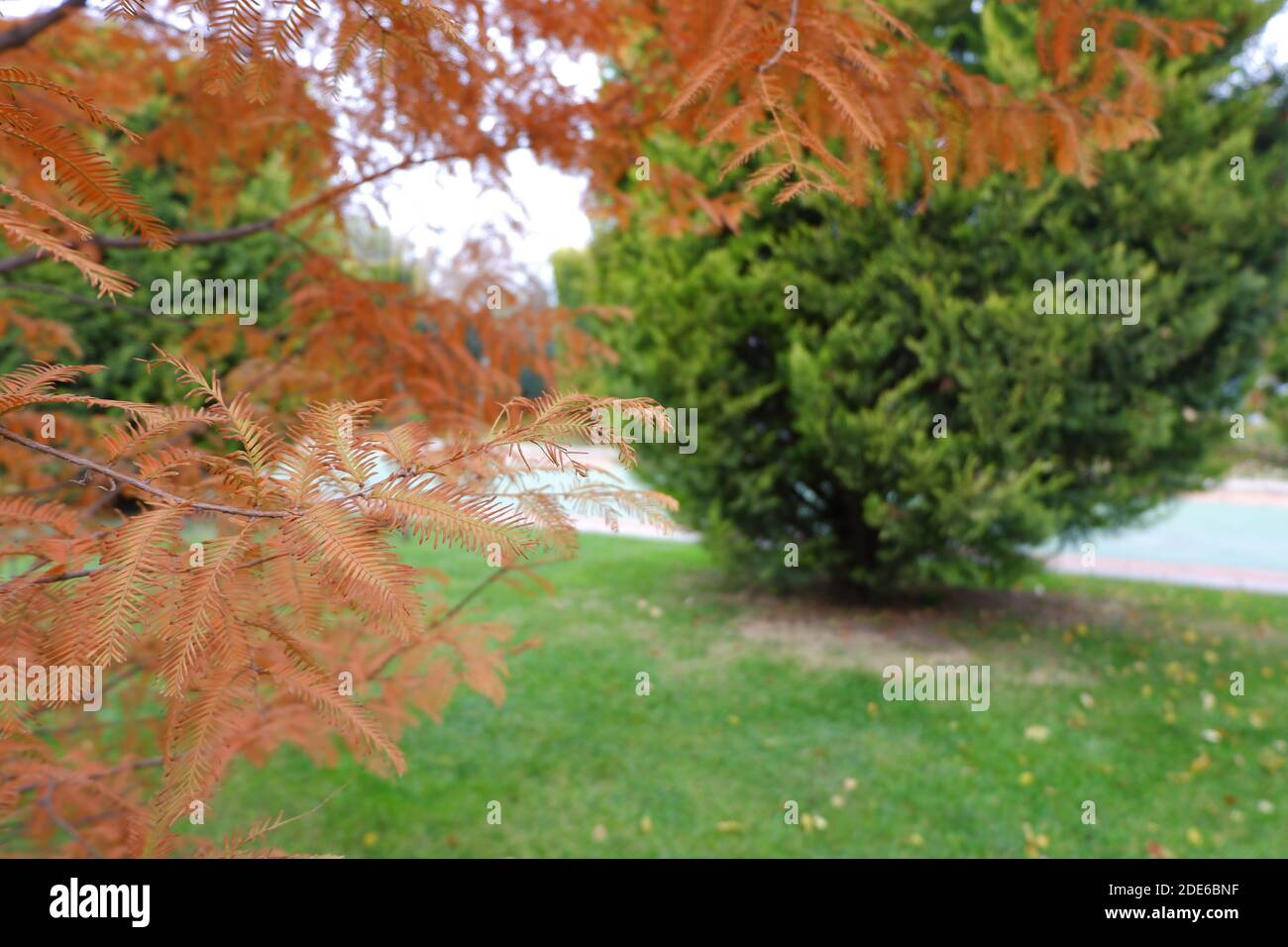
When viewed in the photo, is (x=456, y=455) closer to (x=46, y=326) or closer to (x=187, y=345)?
(x=187, y=345)

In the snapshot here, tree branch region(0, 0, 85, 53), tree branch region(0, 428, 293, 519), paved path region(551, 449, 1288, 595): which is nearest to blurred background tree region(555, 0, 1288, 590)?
paved path region(551, 449, 1288, 595)

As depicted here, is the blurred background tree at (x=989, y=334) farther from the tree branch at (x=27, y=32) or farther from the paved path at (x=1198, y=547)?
the tree branch at (x=27, y=32)

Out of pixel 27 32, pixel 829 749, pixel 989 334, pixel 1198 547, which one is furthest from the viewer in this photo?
pixel 1198 547

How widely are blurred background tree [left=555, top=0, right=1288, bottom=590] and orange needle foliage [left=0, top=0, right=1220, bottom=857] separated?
289 cm

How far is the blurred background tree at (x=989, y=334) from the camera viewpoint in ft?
17.9

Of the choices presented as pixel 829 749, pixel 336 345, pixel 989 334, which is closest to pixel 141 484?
pixel 336 345

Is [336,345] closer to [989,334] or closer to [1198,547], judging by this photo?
[989,334]

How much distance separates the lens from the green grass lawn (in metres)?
3.76

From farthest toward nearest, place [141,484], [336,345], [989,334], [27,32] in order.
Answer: [989,334]
[336,345]
[27,32]
[141,484]

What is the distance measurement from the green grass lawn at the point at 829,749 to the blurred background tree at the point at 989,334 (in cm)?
91

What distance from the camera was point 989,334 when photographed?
18.4 ft

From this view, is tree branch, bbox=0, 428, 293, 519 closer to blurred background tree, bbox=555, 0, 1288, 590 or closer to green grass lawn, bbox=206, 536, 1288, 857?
green grass lawn, bbox=206, 536, 1288, 857

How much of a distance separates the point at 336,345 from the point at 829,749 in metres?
3.44

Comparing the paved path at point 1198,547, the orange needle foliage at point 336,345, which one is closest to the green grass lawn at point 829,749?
the orange needle foliage at point 336,345
